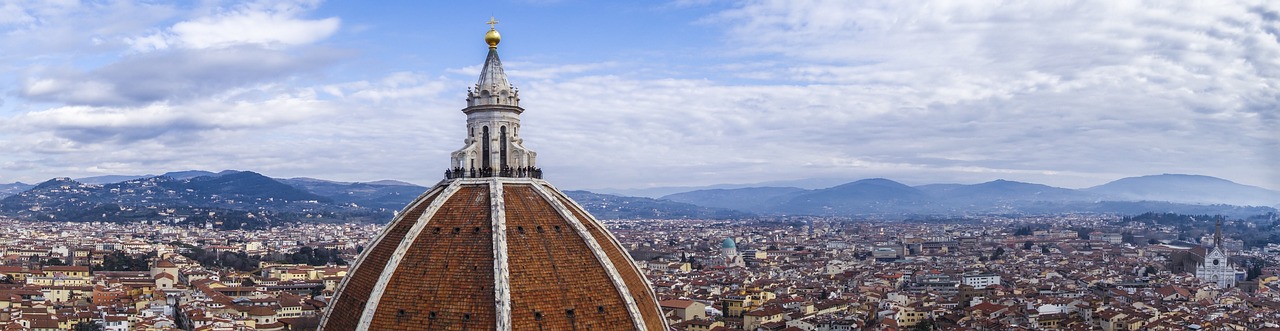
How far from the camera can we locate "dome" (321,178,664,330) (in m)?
10.9

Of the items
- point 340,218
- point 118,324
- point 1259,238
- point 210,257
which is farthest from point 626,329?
point 340,218

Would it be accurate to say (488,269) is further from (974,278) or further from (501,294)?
(974,278)

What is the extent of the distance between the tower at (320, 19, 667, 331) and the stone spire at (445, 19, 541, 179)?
12 millimetres

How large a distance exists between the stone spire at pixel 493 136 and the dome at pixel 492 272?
0.23 metres

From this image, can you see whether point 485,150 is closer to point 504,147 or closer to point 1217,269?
point 504,147

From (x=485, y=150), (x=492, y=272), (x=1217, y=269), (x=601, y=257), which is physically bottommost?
(x=1217, y=269)

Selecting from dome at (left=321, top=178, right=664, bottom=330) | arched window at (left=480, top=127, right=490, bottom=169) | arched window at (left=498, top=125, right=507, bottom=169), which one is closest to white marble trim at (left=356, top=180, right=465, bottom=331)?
dome at (left=321, top=178, right=664, bottom=330)

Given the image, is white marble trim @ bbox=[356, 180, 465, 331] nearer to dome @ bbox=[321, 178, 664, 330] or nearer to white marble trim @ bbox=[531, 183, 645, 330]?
dome @ bbox=[321, 178, 664, 330]

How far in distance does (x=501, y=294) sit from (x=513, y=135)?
2614 millimetres

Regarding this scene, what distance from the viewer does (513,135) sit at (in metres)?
12.8

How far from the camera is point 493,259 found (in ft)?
36.3

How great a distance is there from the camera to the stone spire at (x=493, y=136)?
12.5m

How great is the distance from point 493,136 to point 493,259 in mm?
2039

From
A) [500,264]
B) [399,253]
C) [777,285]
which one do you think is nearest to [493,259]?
[500,264]
